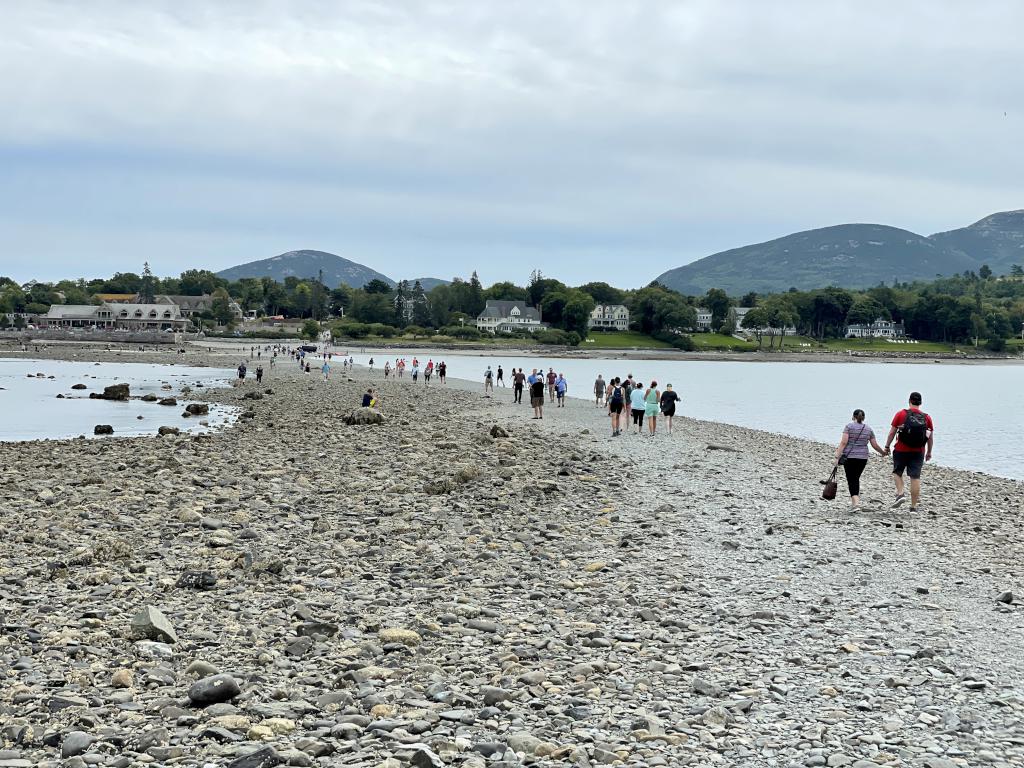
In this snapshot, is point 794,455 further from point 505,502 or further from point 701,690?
point 701,690

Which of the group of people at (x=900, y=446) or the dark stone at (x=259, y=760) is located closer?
the dark stone at (x=259, y=760)

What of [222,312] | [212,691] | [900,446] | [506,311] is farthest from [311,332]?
[212,691]

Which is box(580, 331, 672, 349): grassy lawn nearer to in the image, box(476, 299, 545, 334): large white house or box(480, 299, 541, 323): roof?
box(476, 299, 545, 334): large white house

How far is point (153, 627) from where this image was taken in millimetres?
8219

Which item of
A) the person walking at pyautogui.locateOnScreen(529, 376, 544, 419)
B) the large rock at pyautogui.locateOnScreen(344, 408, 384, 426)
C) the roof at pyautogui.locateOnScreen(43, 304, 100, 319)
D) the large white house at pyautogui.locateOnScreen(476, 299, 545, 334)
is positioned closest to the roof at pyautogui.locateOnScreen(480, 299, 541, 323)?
the large white house at pyautogui.locateOnScreen(476, 299, 545, 334)

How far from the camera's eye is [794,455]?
83.0ft

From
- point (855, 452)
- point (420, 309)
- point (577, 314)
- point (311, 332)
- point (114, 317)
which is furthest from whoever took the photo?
point (420, 309)

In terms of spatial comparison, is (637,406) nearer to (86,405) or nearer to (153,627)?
(153,627)

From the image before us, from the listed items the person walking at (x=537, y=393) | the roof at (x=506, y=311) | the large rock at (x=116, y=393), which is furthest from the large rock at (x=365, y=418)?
the roof at (x=506, y=311)

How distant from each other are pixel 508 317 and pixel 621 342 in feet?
87.3

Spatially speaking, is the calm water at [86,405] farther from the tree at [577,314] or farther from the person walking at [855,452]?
the tree at [577,314]

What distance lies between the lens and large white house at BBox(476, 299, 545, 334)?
18538cm

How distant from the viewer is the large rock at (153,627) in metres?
8.19

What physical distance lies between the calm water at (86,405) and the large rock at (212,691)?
2434 cm
